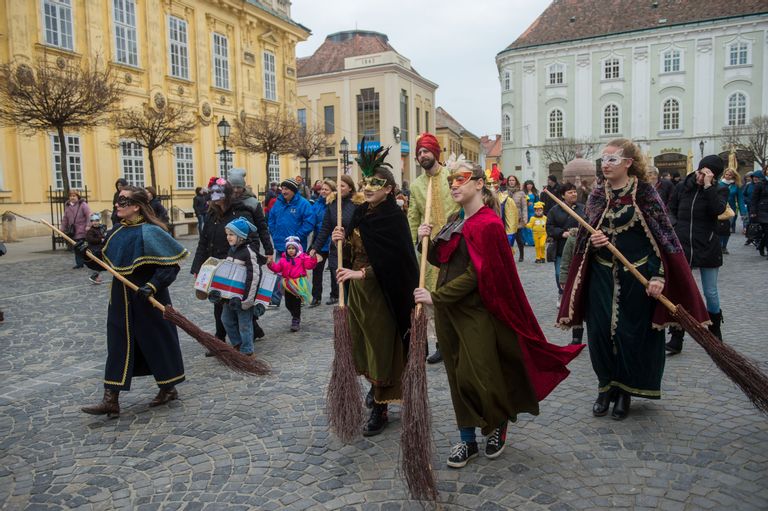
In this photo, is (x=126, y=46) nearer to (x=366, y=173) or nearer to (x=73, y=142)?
(x=73, y=142)

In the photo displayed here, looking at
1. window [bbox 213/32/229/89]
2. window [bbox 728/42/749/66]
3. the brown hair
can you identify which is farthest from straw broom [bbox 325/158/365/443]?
window [bbox 728/42/749/66]

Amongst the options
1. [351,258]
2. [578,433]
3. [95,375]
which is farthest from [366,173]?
[95,375]

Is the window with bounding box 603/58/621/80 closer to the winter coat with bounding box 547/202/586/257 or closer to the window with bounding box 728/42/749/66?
the window with bounding box 728/42/749/66

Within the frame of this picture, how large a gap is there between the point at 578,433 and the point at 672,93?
5342 cm

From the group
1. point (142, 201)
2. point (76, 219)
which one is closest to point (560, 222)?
point (142, 201)

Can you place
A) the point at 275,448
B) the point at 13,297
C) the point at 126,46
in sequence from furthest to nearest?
1. the point at 126,46
2. the point at 13,297
3. the point at 275,448

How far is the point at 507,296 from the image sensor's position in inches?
142

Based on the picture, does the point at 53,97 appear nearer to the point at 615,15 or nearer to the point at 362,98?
the point at 362,98

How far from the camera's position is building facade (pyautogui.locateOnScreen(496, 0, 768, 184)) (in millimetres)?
48188

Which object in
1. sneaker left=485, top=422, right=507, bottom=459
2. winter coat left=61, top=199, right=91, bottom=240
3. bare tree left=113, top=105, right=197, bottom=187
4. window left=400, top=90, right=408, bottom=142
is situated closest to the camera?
sneaker left=485, top=422, right=507, bottom=459

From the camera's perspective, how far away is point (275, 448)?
4.14 meters

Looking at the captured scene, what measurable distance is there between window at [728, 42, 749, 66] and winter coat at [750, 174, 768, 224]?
136ft

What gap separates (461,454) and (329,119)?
52419 millimetres

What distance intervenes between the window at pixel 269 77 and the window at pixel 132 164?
9.68m
